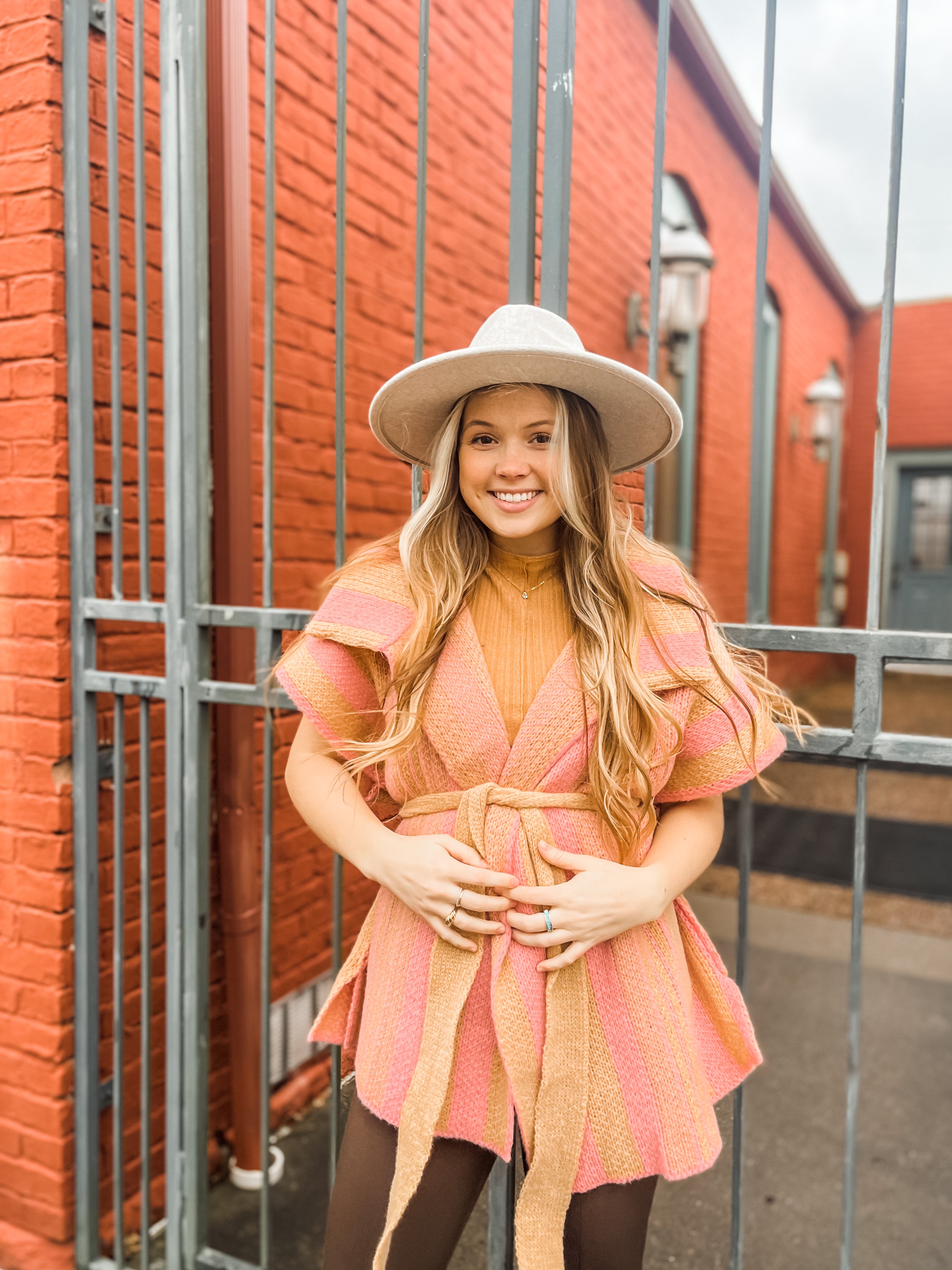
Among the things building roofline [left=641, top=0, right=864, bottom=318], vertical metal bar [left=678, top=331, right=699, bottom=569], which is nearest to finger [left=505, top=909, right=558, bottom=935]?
building roofline [left=641, top=0, right=864, bottom=318]

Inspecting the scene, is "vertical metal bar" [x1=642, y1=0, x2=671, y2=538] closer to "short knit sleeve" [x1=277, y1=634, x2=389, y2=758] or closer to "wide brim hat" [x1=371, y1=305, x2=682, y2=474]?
"wide brim hat" [x1=371, y1=305, x2=682, y2=474]

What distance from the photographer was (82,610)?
82.8 inches

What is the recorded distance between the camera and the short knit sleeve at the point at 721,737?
129 cm

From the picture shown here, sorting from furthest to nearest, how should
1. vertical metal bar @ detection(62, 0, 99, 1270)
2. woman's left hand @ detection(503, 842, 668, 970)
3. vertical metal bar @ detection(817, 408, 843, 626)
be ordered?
vertical metal bar @ detection(817, 408, 843, 626) → vertical metal bar @ detection(62, 0, 99, 1270) → woman's left hand @ detection(503, 842, 668, 970)

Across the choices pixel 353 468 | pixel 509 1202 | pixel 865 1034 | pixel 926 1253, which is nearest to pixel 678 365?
pixel 353 468

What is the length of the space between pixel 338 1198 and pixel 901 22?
72.7 inches

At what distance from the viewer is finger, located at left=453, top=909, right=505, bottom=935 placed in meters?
1.22

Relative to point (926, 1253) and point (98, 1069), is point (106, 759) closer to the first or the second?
point (98, 1069)

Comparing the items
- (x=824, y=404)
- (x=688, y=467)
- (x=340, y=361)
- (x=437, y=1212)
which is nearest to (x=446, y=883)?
(x=437, y=1212)

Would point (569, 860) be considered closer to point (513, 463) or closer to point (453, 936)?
point (453, 936)

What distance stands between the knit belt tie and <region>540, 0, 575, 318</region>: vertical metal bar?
0.89 m

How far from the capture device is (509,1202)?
162 centimetres

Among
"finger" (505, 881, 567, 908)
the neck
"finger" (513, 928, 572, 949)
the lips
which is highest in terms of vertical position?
the lips

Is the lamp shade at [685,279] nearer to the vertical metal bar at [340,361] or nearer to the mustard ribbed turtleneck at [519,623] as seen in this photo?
the vertical metal bar at [340,361]
